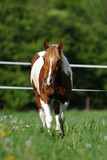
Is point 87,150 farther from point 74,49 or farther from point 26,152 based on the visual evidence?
point 74,49

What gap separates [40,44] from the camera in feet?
61.3

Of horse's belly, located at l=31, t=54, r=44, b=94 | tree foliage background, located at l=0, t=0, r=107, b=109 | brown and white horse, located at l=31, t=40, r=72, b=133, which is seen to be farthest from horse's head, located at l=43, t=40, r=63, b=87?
tree foliage background, located at l=0, t=0, r=107, b=109

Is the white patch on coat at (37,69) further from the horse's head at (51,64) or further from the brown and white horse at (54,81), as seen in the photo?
the horse's head at (51,64)

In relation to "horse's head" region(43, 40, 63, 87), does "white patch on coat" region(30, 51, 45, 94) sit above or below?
below

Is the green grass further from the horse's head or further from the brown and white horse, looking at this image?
the horse's head

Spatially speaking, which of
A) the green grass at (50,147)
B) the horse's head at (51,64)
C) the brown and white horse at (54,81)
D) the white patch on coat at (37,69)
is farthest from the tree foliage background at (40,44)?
the green grass at (50,147)

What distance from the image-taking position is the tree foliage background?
18.0 m

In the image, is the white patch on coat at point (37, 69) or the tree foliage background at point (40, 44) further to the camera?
the tree foliage background at point (40, 44)

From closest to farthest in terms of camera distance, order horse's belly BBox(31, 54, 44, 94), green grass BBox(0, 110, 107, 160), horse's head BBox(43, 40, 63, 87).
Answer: green grass BBox(0, 110, 107, 160) < horse's head BBox(43, 40, 63, 87) < horse's belly BBox(31, 54, 44, 94)

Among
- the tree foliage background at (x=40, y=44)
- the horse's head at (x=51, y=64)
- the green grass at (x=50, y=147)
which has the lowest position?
the tree foliage background at (x=40, y=44)

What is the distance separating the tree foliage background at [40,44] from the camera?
707 inches

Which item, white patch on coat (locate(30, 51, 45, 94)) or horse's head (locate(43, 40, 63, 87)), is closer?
horse's head (locate(43, 40, 63, 87))

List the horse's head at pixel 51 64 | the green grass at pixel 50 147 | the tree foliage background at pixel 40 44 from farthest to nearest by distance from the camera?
the tree foliage background at pixel 40 44 < the horse's head at pixel 51 64 < the green grass at pixel 50 147

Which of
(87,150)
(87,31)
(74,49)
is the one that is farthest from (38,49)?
(87,150)
